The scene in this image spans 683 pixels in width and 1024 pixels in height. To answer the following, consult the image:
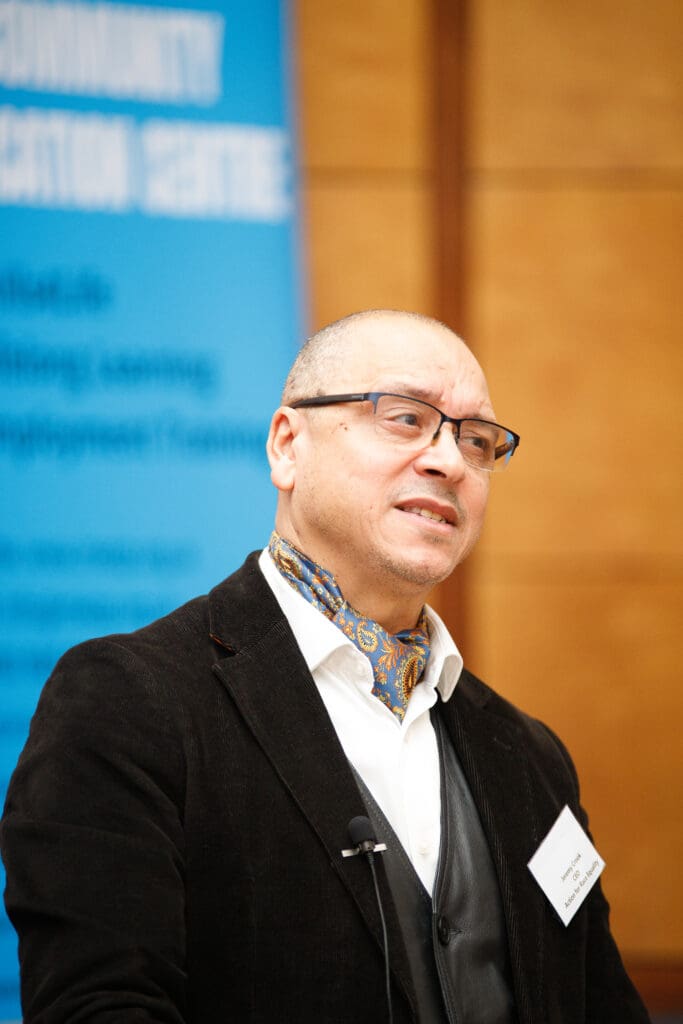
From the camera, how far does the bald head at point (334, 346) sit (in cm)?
167

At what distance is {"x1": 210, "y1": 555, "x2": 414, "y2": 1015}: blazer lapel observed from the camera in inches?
51.1

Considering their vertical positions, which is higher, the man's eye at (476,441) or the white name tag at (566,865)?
the man's eye at (476,441)

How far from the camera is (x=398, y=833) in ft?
4.70

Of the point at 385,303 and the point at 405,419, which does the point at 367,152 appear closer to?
the point at 385,303

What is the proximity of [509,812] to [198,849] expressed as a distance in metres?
0.57

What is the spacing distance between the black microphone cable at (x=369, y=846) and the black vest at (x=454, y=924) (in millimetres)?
78

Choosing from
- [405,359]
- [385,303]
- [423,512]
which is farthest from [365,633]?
[385,303]

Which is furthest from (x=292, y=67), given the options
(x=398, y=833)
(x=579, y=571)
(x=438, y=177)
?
(x=398, y=833)

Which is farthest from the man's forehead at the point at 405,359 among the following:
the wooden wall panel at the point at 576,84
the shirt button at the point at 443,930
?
the wooden wall panel at the point at 576,84

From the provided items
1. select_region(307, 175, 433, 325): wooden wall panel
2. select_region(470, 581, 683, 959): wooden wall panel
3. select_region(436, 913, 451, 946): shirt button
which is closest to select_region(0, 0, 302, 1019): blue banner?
select_region(307, 175, 433, 325): wooden wall panel

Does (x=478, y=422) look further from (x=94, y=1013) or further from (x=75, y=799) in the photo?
(x=94, y=1013)

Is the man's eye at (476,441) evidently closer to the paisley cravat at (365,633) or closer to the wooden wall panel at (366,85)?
the paisley cravat at (365,633)

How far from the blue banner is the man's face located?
1407mm

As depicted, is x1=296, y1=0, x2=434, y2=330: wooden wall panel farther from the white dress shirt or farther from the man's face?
the white dress shirt
